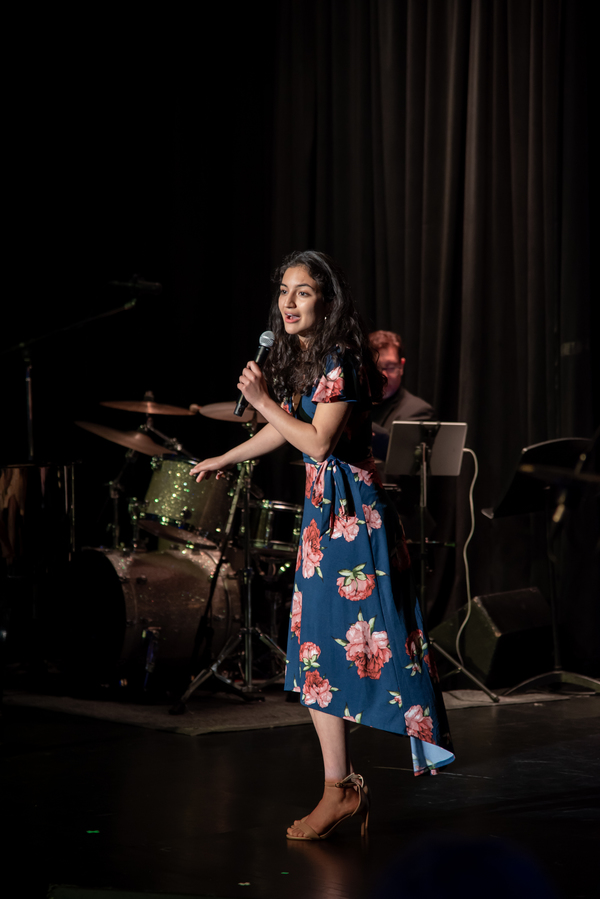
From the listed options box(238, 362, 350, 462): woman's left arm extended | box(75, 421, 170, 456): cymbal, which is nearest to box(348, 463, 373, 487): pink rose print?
box(238, 362, 350, 462): woman's left arm extended

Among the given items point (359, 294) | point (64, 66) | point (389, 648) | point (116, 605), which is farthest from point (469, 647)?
point (64, 66)

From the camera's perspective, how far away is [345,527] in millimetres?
2365

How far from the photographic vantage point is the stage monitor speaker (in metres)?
4.72

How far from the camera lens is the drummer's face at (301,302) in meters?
2.41

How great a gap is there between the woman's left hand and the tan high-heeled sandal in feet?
3.10

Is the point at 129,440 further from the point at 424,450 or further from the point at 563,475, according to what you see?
the point at 563,475

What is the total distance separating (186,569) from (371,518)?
2497 mm

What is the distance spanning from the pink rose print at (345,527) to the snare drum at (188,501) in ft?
6.83

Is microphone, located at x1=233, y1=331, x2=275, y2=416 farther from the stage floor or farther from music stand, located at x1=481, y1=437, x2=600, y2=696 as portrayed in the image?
music stand, located at x1=481, y1=437, x2=600, y2=696

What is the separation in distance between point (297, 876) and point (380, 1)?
4.82m

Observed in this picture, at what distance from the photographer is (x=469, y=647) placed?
484cm

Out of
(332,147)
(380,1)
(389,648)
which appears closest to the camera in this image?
(389,648)

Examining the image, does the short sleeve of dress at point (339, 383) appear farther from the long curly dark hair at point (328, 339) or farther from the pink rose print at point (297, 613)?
the pink rose print at point (297, 613)

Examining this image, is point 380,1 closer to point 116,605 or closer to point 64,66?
point 64,66
